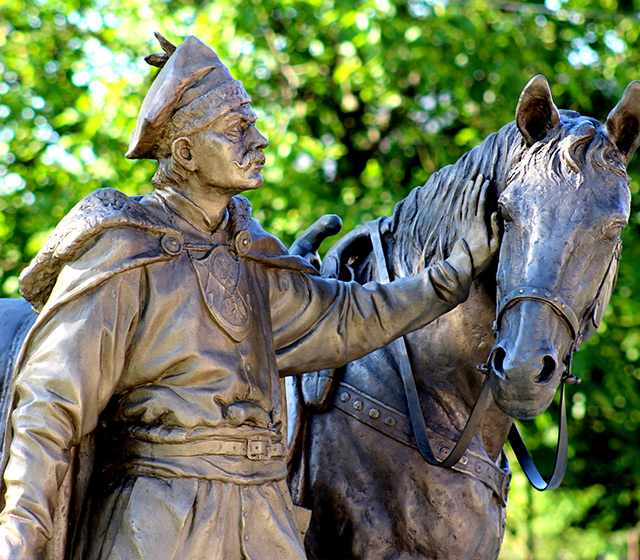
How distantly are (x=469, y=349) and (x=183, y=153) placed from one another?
1.07 m

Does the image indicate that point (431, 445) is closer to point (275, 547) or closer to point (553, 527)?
point (275, 547)

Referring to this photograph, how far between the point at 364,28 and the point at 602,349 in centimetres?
281

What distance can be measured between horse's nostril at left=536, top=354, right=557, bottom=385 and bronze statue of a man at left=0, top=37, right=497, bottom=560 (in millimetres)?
409

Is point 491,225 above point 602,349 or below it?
below

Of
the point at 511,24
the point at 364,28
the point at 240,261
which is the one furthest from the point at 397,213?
the point at 511,24

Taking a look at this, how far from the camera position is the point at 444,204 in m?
3.35

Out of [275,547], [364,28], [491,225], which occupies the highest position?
[364,28]

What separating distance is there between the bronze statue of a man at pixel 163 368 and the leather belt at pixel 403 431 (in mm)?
427

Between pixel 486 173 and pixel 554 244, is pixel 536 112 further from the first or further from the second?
pixel 554 244

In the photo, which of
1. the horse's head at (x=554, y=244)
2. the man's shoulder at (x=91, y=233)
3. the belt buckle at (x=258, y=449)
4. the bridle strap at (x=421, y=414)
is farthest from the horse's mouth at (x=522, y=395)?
the man's shoulder at (x=91, y=233)

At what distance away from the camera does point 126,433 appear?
2855mm

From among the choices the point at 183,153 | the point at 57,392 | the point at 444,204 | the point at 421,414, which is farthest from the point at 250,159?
the point at 421,414

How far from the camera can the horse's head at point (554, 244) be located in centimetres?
288

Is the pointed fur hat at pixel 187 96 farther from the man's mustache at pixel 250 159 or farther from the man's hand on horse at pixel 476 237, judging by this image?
the man's hand on horse at pixel 476 237
